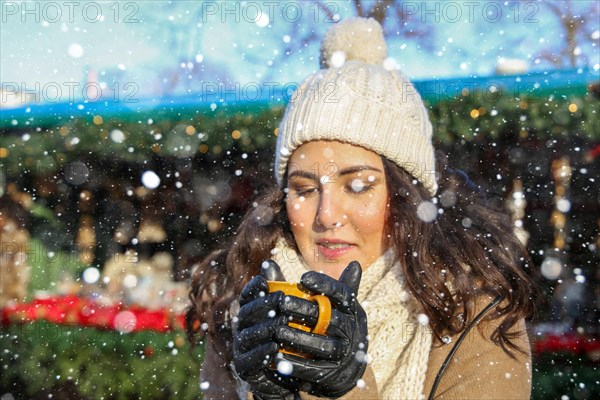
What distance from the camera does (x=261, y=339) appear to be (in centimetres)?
153

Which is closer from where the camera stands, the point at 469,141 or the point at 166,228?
the point at 469,141

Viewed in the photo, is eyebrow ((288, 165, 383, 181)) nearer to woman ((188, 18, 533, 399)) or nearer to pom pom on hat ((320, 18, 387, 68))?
woman ((188, 18, 533, 399))

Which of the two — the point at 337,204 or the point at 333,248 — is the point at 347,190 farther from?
the point at 333,248

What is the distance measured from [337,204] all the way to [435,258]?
37 cm

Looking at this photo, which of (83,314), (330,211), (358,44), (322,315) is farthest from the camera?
(83,314)

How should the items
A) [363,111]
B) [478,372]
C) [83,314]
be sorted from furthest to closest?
[83,314]
[363,111]
[478,372]

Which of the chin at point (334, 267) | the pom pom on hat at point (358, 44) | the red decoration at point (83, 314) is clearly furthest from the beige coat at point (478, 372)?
the red decoration at point (83, 314)

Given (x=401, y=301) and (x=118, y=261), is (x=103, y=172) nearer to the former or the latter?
(x=118, y=261)

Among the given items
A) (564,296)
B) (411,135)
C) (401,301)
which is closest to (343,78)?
(411,135)

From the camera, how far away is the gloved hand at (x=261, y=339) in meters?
1.52

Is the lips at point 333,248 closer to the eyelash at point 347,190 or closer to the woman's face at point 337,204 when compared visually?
the woman's face at point 337,204

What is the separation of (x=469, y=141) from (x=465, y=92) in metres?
0.25

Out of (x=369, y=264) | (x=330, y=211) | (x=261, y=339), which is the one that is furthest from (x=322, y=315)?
(x=369, y=264)

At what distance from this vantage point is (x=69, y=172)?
3.90m
